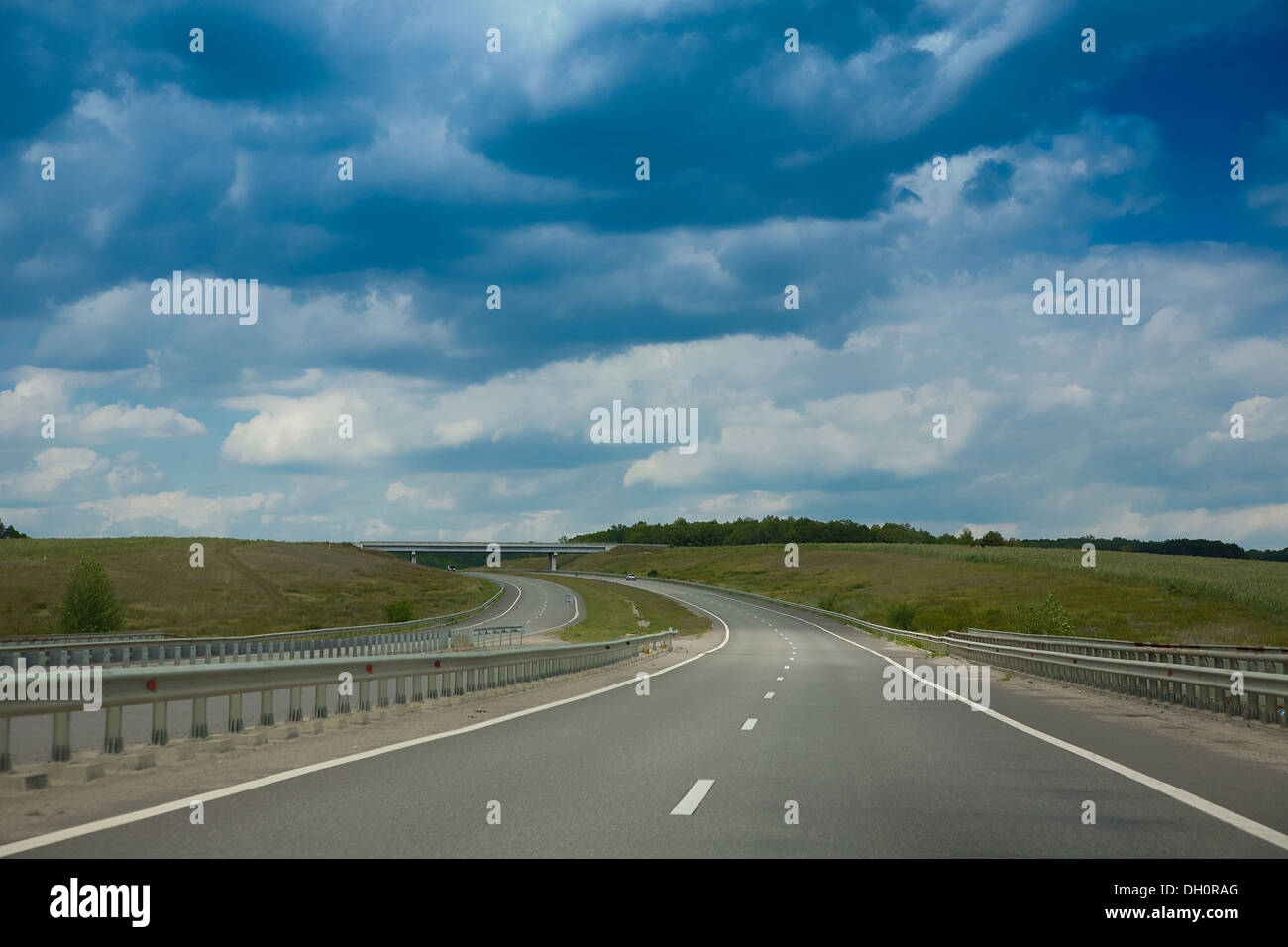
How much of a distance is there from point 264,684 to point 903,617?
75.1 metres

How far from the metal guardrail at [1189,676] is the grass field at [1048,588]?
42959mm

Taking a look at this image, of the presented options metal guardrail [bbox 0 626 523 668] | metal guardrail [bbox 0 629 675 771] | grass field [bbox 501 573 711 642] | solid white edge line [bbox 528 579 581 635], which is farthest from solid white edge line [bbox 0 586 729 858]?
solid white edge line [bbox 528 579 581 635]

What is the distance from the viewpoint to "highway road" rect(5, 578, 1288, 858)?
8.02m

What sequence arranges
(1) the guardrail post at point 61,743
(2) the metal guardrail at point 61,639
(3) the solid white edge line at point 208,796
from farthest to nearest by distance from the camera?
(2) the metal guardrail at point 61,639 < (1) the guardrail post at point 61,743 < (3) the solid white edge line at point 208,796

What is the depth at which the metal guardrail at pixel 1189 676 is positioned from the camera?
17625mm

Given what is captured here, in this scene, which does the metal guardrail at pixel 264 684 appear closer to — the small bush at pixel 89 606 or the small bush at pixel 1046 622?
the small bush at pixel 89 606

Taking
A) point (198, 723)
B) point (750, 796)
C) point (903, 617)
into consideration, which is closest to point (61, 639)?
point (198, 723)

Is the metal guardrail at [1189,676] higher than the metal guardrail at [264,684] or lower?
lower

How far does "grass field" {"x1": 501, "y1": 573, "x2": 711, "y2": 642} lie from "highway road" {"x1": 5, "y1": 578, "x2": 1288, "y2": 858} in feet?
147

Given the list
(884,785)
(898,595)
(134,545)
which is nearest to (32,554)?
(134,545)

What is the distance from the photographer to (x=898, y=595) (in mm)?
122500

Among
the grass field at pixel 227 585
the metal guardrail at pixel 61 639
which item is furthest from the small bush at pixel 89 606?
the metal guardrail at pixel 61 639

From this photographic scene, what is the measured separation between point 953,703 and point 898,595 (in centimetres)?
10227
